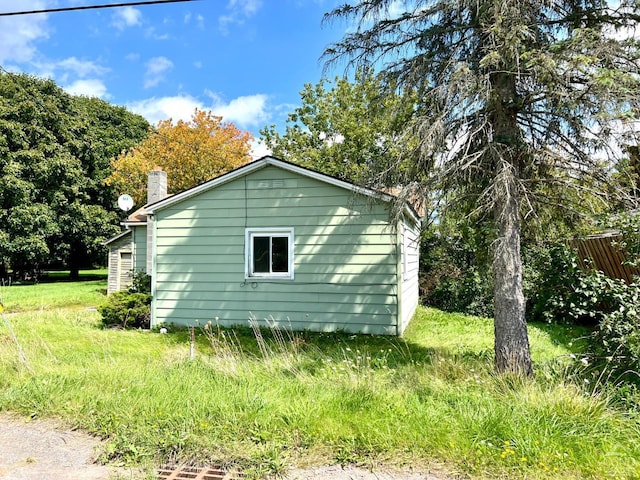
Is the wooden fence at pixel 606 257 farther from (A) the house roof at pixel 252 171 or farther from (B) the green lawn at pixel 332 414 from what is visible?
(B) the green lawn at pixel 332 414

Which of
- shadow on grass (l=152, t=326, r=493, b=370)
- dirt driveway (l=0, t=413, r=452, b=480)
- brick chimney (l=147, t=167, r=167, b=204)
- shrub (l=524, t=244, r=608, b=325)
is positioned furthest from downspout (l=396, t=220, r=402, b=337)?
brick chimney (l=147, t=167, r=167, b=204)

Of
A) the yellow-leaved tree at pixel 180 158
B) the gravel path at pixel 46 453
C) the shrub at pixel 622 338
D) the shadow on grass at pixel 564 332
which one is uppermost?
the yellow-leaved tree at pixel 180 158

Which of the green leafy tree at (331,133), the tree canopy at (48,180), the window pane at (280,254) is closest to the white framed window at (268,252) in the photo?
the window pane at (280,254)

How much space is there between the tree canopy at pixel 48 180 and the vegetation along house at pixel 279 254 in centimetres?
1498

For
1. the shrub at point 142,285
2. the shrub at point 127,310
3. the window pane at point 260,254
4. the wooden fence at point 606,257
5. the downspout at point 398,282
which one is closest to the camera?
the wooden fence at point 606,257

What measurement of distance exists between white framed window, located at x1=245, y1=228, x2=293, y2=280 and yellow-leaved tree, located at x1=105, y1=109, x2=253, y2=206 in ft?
46.0

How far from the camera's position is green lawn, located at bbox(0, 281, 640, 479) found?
9.58ft

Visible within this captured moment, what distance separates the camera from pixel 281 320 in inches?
352

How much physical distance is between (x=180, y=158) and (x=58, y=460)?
20.2 m

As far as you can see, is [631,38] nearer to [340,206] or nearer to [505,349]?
[505,349]

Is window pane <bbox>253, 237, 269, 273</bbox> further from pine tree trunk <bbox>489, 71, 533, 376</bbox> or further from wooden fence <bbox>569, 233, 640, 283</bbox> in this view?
wooden fence <bbox>569, 233, 640, 283</bbox>

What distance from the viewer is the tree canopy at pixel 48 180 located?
20.2 meters

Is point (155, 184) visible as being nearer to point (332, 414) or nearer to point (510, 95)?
point (510, 95)

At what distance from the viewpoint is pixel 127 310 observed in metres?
9.41
